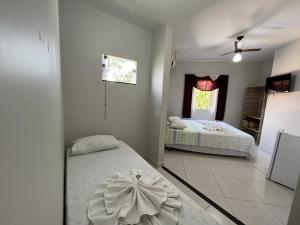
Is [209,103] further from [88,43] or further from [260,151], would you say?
[88,43]

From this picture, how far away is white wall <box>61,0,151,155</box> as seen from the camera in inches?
79.7

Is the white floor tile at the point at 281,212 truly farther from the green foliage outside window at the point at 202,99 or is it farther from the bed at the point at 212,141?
the green foliage outside window at the point at 202,99

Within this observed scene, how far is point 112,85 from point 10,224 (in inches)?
92.9

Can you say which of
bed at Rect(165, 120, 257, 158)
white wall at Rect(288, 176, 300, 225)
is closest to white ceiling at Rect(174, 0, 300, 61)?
bed at Rect(165, 120, 257, 158)

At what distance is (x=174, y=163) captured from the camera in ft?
9.17

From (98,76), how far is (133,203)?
6.24ft

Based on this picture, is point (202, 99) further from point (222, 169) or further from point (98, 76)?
point (98, 76)

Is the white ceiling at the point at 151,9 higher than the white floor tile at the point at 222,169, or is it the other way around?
the white ceiling at the point at 151,9

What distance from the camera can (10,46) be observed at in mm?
189

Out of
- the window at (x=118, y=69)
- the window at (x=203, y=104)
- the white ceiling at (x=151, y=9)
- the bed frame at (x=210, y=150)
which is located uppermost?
the white ceiling at (x=151, y=9)

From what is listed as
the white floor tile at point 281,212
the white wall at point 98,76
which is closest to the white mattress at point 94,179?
the white wall at point 98,76

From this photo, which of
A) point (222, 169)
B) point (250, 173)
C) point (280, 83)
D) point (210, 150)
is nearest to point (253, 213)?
point (222, 169)

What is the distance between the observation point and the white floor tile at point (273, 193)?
1.91 meters

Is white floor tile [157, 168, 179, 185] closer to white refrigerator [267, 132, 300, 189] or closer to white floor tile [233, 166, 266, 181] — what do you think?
white floor tile [233, 166, 266, 181]
